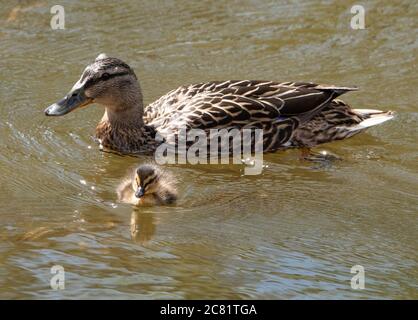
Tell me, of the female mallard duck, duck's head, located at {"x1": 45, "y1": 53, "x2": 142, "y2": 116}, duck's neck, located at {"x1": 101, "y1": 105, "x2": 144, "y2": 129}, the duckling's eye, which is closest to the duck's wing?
the female mallard duck

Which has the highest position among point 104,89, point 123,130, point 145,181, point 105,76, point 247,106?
point 105,76

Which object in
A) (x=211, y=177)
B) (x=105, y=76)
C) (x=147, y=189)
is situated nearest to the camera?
(x=147, y=189)

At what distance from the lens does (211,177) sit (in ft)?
25.8

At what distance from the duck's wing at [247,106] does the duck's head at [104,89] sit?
32cm

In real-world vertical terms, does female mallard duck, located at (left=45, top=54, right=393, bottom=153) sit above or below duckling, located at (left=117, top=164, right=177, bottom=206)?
above

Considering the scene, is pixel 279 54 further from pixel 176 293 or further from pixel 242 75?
pixel 176 293

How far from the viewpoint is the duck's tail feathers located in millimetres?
8602

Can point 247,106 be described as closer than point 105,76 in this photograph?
Yes

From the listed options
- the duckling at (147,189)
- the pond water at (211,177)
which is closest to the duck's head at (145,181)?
the duckling at (147,189)

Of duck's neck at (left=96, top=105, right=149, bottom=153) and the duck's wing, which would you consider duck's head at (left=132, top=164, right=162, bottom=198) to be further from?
duck's neck at (left=96, top=105, right=149, bottom=153)

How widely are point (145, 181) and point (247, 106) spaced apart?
166 centimetres

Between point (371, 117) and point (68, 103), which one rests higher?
point (68, 103)

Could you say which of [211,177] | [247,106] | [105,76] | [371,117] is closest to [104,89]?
[105,76]

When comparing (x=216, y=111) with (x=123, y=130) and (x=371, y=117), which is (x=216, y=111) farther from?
(x=371, y=117)
